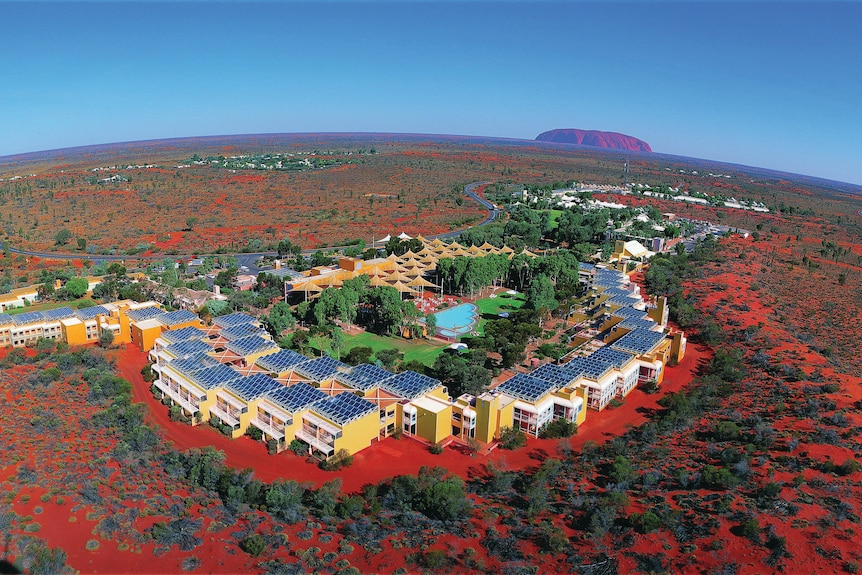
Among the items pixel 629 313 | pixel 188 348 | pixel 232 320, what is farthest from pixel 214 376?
pixel 629 313

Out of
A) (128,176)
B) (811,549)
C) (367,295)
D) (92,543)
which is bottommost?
(92,543)

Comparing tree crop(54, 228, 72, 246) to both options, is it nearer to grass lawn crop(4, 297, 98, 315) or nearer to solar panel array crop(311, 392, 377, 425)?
grass lawn crop(4, 297, 98, 315)

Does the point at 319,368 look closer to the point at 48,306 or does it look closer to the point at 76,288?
the point at 76,288

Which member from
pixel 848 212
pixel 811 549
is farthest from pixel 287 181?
pixel 848 212

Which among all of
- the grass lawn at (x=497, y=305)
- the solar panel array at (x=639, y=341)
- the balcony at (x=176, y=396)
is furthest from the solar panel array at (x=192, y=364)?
the solar panel array at (x=639, y=341)

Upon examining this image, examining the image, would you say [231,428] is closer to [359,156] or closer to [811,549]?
[811,549]

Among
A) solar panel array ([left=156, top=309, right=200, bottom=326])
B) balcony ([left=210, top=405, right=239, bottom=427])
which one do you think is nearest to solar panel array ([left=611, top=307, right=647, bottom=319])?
balcony ([left=210, top=405, right=239, bottom=427])
